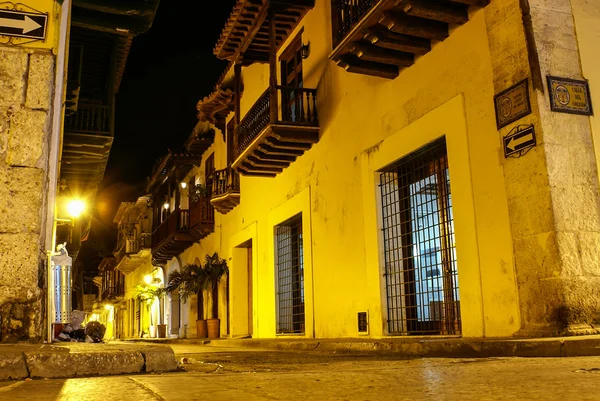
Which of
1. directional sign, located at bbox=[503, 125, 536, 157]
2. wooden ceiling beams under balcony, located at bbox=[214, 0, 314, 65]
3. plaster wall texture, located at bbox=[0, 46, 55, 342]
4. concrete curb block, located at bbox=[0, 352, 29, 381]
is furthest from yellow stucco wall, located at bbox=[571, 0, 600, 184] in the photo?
wooden ceiling beams under balcony, located at bbox=[214, 0, 314, 65]

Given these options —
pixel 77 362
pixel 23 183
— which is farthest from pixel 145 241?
pixel 77 362

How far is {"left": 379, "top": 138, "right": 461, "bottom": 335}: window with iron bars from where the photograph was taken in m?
7.65

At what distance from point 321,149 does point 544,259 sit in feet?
19.4

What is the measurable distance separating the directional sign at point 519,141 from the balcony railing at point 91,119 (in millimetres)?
8623

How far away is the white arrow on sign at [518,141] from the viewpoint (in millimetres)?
5914

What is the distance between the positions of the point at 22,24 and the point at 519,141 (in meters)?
4.70

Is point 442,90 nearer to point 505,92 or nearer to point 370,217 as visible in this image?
point 505,92

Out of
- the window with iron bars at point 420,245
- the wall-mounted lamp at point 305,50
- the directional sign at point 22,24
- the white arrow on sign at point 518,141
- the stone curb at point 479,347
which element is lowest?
the stone curb at point 479,347

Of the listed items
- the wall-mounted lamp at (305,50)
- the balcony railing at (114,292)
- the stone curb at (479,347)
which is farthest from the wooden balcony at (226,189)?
the balcony railing at (114,292)

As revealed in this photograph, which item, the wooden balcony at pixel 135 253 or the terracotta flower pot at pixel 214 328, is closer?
the terracotta flower pot at pixel 214 328

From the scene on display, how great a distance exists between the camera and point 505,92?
6266mm

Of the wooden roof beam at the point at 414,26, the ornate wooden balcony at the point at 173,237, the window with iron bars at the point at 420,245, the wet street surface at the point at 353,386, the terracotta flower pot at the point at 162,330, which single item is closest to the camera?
the wet street surface at the point at 353,386

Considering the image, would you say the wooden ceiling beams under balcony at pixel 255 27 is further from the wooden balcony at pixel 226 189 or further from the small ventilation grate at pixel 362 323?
the small ventilation grate at pixel 362 323

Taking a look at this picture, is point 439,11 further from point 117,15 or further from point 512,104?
point 117,15
